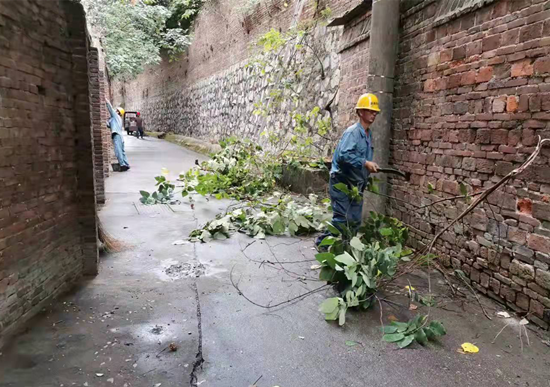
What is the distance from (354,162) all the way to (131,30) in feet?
52.0

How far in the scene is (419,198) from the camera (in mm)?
4828

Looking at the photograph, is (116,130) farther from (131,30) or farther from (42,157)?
(42,157)

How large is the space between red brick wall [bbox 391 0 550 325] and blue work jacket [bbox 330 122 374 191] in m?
0.70

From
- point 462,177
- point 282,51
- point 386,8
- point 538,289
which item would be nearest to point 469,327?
point 538,289

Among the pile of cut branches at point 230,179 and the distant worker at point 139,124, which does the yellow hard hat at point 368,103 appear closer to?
the pile of cut branches at point 230,179

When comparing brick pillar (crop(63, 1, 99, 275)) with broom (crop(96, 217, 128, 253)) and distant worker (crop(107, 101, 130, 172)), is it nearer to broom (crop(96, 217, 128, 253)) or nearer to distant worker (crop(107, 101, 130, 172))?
broom (crop(96, 217, 128, 253))

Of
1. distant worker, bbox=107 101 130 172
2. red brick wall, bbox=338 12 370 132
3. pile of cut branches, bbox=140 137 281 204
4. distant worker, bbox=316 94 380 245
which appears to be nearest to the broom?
pile of cut branches, bbox=140 137 281 204

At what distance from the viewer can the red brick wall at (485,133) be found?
318 centimetres

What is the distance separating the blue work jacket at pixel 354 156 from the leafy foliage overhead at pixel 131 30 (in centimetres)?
1228

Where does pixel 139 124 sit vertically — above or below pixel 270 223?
above

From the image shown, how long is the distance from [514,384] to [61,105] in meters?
4.27

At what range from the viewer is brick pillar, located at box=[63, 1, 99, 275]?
12.6 ft

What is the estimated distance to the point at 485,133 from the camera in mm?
3715

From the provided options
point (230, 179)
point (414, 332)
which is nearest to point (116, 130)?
point (230, 179)
